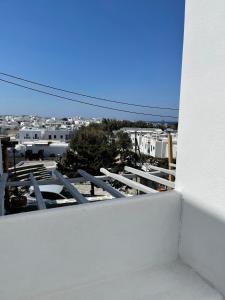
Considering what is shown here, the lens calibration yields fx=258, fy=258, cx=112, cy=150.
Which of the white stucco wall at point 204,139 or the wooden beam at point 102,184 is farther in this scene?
the wooden beam at point 102,184

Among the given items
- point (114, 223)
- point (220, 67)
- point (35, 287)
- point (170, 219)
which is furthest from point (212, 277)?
point (220, 67)

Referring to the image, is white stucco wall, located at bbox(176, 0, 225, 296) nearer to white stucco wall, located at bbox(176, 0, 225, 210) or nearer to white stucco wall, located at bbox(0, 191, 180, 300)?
white stucco wall, located at bbox(176, 0, 225, 210)

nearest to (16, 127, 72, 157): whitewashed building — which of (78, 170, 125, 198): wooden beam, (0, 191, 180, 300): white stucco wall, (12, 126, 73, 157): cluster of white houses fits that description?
(12, 126, 73, 157): cluster of white houses

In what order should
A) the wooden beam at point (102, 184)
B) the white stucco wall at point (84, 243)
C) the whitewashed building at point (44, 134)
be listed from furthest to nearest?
the whitewashed building at point (44, 134) < the wooden beam at point (102, 184) < the white stucco wall at point (84, 243)

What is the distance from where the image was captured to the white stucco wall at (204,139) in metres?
0.95

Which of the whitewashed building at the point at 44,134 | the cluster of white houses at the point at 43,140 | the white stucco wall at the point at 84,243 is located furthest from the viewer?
the whitewashed building at the point at 44,134

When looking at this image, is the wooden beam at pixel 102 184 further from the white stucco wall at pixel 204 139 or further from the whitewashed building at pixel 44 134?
the whitewashed building at pixel 44 134

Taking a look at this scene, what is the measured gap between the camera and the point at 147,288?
1.04 metres

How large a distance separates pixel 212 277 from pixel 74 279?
0.55 m

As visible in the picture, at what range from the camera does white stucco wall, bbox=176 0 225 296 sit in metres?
0.95

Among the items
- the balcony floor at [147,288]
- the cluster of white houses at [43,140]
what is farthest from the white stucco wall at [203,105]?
the cluster of white houses at [43,140]

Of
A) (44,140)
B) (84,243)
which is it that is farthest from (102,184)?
(44,140)

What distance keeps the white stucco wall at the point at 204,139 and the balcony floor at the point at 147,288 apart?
5cm

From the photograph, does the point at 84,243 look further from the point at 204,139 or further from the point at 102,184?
the point at 102,184
